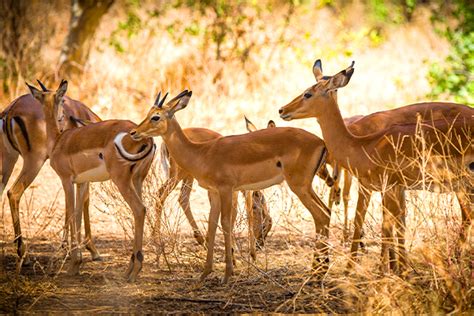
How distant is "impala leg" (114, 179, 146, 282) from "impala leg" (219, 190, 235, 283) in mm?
653

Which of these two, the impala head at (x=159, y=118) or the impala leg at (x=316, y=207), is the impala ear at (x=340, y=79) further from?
the impala head at (x=159, y=118)

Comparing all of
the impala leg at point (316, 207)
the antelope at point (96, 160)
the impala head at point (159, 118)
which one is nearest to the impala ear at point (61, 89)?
the antelope at point (96, 160)

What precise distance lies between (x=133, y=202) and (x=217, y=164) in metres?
0.74

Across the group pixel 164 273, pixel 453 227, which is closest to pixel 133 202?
pixel 164 273

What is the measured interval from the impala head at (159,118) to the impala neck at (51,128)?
3.49 feet

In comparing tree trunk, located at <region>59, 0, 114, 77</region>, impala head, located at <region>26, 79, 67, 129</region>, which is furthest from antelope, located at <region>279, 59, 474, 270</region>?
tree trunk, located at <region>59, 0, 114, 77</region>

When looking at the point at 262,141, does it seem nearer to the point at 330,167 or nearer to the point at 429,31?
the point at 330,167

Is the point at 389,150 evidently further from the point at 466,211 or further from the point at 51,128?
the point at 51,128

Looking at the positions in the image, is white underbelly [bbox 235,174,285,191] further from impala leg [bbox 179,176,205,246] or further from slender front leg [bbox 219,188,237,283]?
impala leg [bbox 179,176,205,246]

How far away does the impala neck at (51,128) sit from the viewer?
8391 mm

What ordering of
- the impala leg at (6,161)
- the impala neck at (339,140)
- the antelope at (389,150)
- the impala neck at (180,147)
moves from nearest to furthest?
the antelope at (389,150) < the impala neck at (339,140) < the impala neck at (180,147) < the impala leg at (6,161)

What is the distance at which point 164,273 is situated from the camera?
8.07m

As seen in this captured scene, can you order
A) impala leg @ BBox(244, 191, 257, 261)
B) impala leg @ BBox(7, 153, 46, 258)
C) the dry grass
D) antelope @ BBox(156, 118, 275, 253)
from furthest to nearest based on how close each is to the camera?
A: 1. impala leg @ BBox(7, 153, 46, 258)
2. antelope @ BBox(156, 118, 275, 253)
3. impala leg @ BBox(244, 191, 257, 261)
4. the dry grass

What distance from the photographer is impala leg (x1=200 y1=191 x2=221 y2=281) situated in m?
7.70
